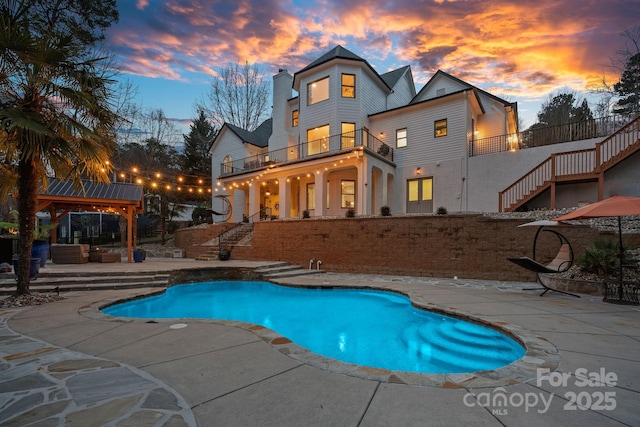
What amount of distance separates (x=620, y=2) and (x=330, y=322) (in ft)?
65.1

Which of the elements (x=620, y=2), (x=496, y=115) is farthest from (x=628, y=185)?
(x=620, y=2)

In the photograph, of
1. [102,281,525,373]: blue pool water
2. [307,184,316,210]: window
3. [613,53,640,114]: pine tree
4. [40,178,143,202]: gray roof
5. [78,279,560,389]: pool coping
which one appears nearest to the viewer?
[78,279,560,389]: pool coping

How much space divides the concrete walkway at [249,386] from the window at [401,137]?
13830 mm

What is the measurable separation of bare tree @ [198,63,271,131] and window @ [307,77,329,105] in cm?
1213

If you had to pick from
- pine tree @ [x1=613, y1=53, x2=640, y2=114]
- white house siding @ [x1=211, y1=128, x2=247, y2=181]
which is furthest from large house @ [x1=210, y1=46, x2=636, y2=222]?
pine tree @ [x1=613, y1=53, x2=640, y2=114]

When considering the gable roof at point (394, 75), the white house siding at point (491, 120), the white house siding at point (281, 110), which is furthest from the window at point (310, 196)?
the white house siding at point (491, 120)

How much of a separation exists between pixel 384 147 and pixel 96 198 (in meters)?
14.5

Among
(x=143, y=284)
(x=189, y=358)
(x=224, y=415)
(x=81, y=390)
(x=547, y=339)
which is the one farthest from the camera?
(x=143, y=284)

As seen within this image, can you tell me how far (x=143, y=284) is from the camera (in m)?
8.55

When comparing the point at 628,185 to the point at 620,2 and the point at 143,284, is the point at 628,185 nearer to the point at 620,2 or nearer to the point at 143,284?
the point at 620,2

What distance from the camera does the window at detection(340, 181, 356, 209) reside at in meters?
17.7

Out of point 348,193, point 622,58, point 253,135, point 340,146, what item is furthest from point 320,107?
point 622,58

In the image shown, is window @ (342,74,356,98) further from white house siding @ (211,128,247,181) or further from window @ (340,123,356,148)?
white house siding @ (211,128,247,181)

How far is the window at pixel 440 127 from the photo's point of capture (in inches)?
613
